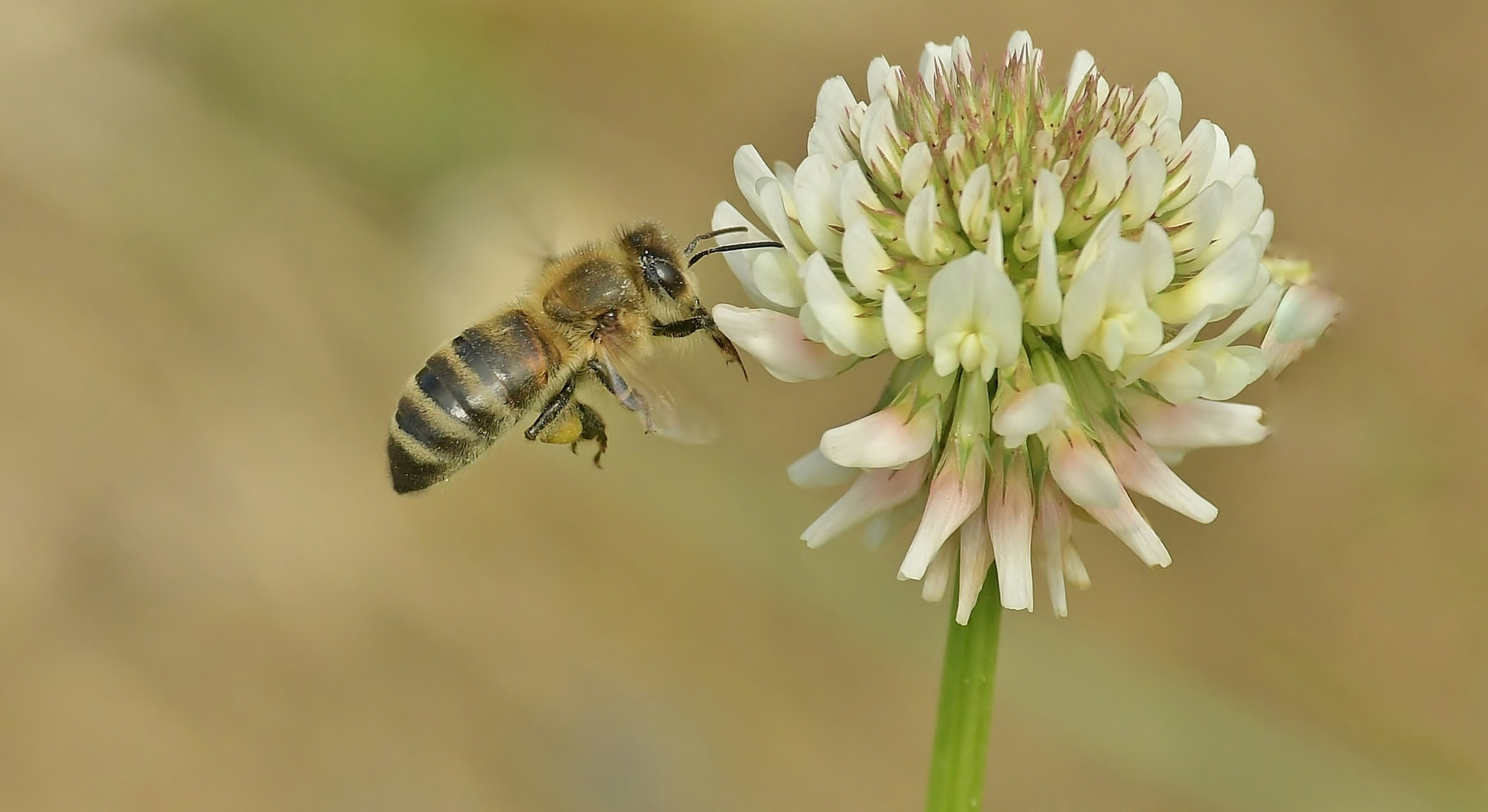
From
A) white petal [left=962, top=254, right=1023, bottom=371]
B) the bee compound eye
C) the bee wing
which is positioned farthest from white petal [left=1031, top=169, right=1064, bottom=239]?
the bee compound eye

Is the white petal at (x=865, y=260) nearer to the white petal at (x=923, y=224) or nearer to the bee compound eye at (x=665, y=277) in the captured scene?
the white petal at (x=923, y=224)

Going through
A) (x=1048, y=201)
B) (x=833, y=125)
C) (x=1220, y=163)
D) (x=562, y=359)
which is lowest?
(x=1048, y=201)

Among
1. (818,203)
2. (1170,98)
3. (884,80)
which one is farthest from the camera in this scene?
(884,80)

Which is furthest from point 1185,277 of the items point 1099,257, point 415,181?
point 415,181

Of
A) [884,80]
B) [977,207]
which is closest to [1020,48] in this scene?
[884,80]

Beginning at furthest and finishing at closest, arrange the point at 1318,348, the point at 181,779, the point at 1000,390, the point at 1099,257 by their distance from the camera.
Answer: the point at 181,779
the point at 1318,348
the point at 1000,390
the point at 1099,257

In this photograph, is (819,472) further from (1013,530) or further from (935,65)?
(935,65)

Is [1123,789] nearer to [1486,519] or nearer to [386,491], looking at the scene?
[1486,519]

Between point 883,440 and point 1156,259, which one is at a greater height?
point 1156,259
